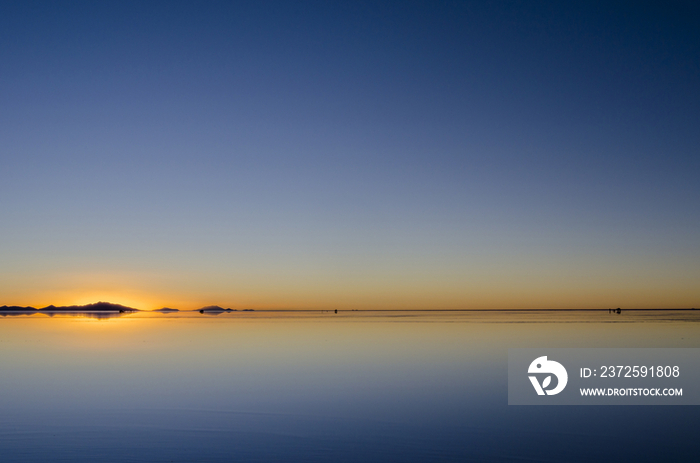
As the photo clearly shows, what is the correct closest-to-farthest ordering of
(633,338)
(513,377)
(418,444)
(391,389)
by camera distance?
(418,444)
(391,389)
(513,377)
(633,338)

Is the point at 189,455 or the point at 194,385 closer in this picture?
the point at 189,455

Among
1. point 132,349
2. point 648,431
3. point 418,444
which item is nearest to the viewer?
point 418,444

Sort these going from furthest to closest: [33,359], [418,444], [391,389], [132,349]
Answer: [132,349], [33,359], [391,389], [418,444]

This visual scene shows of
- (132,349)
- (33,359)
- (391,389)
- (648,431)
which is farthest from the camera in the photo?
(132,349)

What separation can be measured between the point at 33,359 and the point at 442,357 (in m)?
22.4

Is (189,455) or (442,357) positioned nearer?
(189,455)

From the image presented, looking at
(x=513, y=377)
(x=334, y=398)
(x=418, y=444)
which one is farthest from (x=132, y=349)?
(x=418, y=444)

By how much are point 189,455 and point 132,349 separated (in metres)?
27.2

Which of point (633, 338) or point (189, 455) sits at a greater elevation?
point (633, 338)

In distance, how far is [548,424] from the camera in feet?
51.0

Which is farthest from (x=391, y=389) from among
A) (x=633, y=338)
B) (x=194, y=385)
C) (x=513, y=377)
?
(x=633, y=338)

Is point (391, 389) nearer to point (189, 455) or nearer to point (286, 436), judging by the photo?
point (286, 436)

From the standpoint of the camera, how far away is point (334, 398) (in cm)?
1931

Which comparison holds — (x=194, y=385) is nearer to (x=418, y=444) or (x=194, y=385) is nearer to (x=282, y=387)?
(x=282, y=387)
